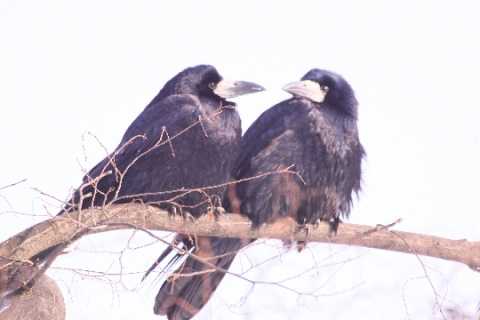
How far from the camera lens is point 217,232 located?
6.07m

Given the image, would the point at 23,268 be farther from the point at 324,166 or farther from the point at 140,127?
the point at 324,166

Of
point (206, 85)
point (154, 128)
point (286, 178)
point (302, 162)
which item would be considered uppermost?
point (206, 85)

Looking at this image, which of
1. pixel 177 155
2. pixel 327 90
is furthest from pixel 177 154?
pixel 327 90

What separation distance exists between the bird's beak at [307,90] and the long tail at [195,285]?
1298mm

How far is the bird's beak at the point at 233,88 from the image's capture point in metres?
7.21

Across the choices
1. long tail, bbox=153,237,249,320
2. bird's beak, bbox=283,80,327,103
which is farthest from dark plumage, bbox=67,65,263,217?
bird's beak, bbox=283,80,327,103

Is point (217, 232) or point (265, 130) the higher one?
point (265, 130)

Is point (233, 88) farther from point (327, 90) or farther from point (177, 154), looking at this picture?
point (177, 154)

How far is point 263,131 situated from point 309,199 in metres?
0.71

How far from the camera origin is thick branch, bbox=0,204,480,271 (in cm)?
508

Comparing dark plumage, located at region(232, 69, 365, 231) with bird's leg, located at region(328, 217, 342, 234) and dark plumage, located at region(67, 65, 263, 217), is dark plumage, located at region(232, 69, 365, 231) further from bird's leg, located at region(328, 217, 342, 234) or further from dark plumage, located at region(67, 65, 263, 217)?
dark plumage, located at region(67, 65, 263, 217)

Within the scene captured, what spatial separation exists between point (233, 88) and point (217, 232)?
1.57 metres

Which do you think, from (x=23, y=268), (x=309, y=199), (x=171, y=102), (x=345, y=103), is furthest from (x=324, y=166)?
(x=23, y=268)

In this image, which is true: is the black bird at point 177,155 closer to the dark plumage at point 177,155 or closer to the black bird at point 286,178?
the dark plumage at point 177,155
